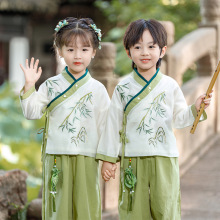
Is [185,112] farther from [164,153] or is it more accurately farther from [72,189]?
[72,189]

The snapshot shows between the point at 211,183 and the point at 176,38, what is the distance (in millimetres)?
4351

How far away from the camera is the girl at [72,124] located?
140 inches

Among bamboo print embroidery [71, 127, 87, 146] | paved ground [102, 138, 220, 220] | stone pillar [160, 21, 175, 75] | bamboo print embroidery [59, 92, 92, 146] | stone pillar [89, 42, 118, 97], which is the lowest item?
paved ground [102, 138, 220, 220]

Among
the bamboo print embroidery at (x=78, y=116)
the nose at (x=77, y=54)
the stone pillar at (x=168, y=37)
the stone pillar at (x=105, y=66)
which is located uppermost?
the stone pillar at (x=168, y=37)

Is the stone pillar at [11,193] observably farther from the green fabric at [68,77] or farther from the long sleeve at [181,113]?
the long sleeve at [181,113]

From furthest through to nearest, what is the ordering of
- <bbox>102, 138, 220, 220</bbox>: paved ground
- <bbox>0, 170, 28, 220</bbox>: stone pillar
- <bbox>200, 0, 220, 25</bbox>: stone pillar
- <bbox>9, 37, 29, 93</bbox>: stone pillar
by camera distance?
<bbox>9, 37, 29, 93</bbox>: stone pillar, <bbox>200, 0, 220, 25</bbox>: stone pillar, <bbox>102, 138, 220, 220</bbox>: paved ground, <bbox>0, 170, 28, 220</bbox>: stone pillar

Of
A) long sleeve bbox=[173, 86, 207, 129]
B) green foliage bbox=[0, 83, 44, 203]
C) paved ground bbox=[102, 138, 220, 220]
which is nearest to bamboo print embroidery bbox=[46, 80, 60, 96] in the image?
long sleeve bbox=[173, 86, 207, 129]

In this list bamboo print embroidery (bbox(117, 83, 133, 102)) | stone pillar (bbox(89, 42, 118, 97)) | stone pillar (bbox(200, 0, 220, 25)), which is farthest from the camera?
stone pillar (bbox(200, 0, 220, 25))

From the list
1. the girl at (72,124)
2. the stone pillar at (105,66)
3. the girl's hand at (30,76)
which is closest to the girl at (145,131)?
the girl at (72,124)

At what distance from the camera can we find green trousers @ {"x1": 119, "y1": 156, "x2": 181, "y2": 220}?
354 cm

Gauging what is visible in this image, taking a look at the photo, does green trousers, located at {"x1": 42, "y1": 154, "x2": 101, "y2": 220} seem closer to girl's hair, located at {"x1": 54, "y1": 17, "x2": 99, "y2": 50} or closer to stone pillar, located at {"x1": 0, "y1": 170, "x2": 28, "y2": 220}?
girl's hair, located at {"x1": 54, "y1": 17, "x2": 99, "y2": 50}

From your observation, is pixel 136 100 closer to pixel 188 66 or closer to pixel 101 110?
pixel 101 110

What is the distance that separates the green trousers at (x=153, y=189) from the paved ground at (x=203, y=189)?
1369mm

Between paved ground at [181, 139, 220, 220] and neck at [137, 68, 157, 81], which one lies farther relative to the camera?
paved ground at [181, 139, 220, 220]
